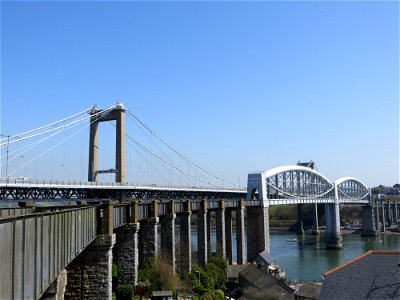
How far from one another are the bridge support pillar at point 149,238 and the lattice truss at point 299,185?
2089 inches

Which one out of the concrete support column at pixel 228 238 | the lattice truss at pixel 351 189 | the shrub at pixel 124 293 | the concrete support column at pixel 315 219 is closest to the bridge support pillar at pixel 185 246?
the shrub at pixel 124 293

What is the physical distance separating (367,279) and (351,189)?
11913 centimetres

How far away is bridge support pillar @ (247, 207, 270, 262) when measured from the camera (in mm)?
60281

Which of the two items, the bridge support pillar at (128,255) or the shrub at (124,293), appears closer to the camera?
the shrub at (124,293)

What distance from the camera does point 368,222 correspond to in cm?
11850

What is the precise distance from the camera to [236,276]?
1503 inches

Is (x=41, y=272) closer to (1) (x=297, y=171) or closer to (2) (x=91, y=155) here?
(2) (x=91, y=155)

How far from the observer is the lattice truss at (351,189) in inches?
4858

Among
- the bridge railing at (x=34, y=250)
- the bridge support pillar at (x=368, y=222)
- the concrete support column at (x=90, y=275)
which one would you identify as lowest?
the bridge support pillar at (x=368, y=222)

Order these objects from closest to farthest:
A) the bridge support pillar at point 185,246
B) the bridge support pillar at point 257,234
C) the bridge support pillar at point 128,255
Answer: the bridge support pillar at point 128,255
the bridge support pillar at point 185,246
the bridge support pillar at point 257,234

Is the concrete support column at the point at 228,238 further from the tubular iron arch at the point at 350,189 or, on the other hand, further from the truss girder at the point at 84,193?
the tubular iron arch at the point at 350,189

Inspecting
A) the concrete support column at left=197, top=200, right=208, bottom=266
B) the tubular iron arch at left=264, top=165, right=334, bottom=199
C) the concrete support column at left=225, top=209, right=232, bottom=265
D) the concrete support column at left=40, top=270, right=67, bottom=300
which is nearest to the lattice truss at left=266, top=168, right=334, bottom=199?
the tubular iron arch at left=264, top=165, right=334, bottom=199

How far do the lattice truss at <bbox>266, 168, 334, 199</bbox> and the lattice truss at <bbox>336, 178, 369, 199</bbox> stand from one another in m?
7.01

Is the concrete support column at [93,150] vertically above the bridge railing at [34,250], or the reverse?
the concrete support column at [93,150]
